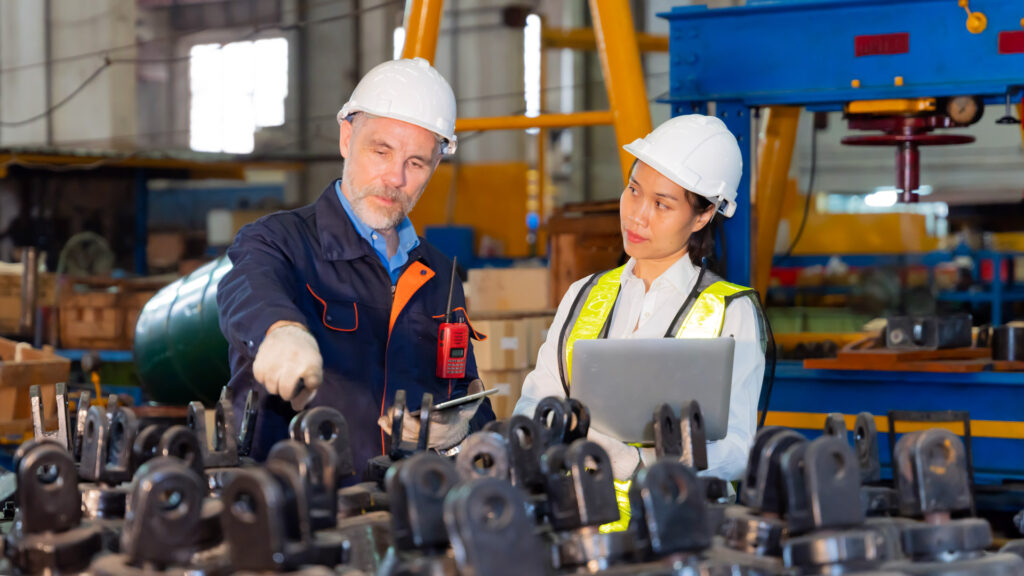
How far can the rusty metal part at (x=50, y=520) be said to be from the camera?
3.91ft

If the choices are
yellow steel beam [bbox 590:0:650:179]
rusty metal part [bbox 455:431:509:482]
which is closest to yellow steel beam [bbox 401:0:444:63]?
yellow steel beam [bbox 590:0:650:179]

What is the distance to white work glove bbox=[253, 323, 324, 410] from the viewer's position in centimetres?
164

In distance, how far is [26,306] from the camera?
21.2 ft

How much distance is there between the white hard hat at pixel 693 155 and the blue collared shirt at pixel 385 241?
0.53 metres

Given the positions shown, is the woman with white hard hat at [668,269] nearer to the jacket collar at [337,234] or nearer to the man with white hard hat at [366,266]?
the man with white hard hat at [366,266]

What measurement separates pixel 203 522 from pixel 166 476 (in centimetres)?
8

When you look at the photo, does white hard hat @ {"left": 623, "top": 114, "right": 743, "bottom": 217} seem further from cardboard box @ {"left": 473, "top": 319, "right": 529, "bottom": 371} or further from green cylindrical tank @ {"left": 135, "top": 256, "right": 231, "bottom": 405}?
green cylindrical tank @ {"left": 135, "top": 256, "right": 231, "bottom": 405}

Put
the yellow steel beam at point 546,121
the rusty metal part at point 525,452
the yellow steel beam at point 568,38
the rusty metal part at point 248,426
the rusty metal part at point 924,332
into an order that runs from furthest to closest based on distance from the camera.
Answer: the yellow steel beam at point 568,38 → the rusty metal part at point 924,332 → the yellow steel beam at point 546,121 → the rusty metal part at point 248,426 → the rusty metal part at point 525,452

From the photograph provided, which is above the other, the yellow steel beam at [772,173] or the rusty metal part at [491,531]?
the yellow steel beam at [772,173]

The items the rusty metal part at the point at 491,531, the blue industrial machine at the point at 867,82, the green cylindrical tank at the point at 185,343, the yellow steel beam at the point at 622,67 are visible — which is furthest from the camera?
the green cylindrical tank at the point at 185,343

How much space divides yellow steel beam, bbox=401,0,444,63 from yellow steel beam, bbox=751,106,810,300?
1.63 meters

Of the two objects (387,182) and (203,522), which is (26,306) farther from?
(203,522)

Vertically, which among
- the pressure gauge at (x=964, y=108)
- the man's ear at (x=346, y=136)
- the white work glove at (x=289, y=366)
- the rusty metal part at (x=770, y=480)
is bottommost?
the rusty metal part at (x=770, y=480)

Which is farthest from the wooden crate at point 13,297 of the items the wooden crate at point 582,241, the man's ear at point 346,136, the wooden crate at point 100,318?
the man's ear at point 346,136
